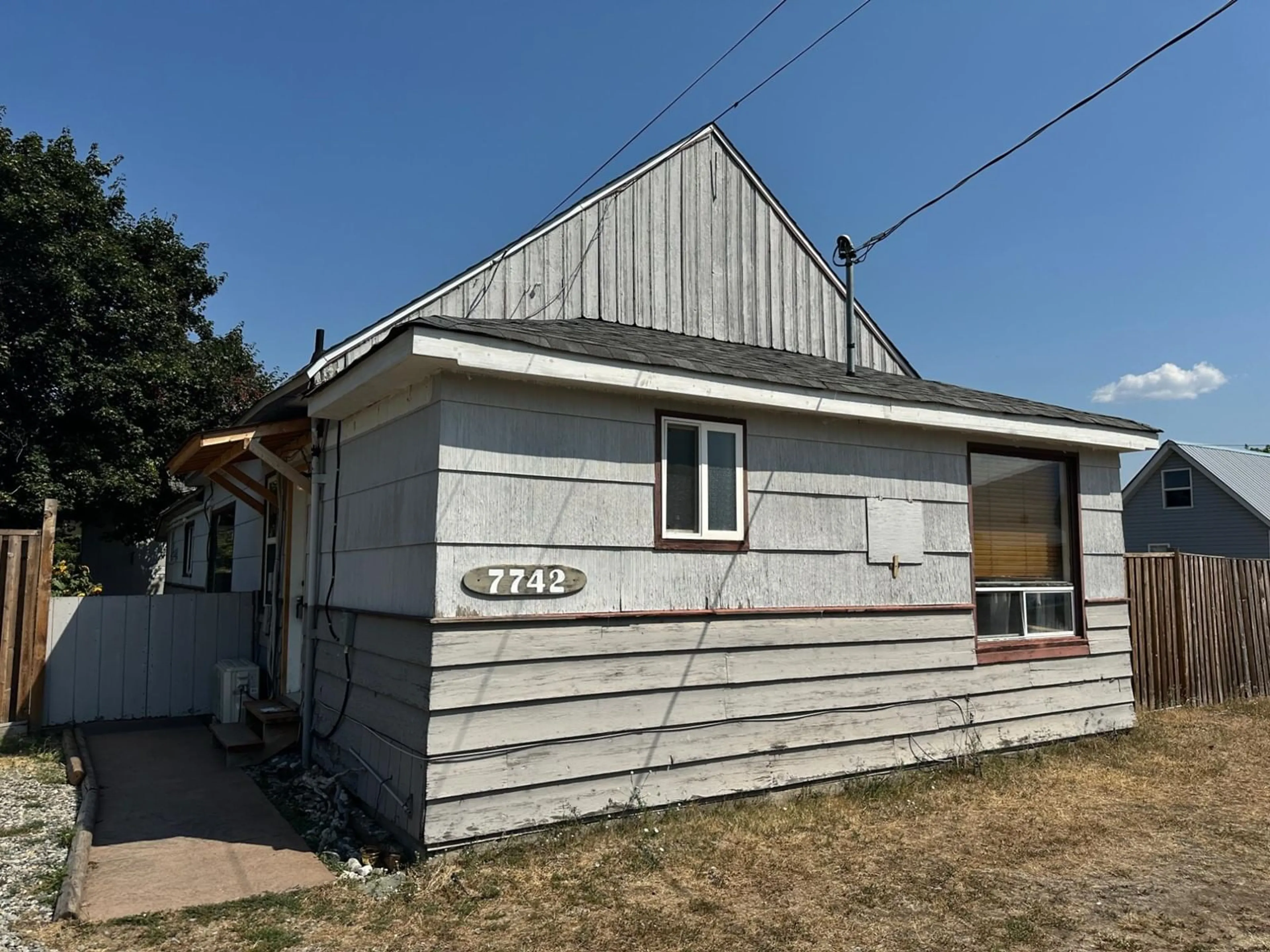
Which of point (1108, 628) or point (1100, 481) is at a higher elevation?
point (1100, 481)

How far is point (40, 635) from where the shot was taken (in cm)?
802

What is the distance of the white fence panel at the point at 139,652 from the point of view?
27.5 feet

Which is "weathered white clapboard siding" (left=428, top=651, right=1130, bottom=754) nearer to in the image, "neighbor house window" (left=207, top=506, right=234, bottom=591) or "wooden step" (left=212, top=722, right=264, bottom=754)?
"wooden step" (left=212, top=722, right=264, bottom=754)

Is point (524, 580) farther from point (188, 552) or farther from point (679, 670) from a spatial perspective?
point (188, 552)

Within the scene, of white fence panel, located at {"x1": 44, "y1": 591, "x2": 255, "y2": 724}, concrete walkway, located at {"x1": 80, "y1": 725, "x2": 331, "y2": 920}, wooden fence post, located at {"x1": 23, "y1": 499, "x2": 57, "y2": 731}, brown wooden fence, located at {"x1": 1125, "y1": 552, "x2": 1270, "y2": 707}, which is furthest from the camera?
brown wooden fence, located at {"x1": 1125, "y1": 552, "x2": 1270, "y2": 707}

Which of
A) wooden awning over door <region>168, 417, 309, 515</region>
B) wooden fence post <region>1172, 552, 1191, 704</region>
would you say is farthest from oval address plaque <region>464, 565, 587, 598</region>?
wooden fence post <region>1172, 552, 1191, 704</region>

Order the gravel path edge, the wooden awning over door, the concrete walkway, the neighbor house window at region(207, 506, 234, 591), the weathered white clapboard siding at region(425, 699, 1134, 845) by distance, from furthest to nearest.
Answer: the neighbor house window at region(207, 506, 234, 591) < the wooden awning over door < the weathered white clapboard siding at region(425, 699, 1134, 845) < the concrete walkway < the gravel path edge

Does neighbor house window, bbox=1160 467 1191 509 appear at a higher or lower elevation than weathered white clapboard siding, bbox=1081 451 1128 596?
higher

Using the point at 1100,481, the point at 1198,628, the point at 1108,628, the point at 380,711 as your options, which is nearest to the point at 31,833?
the point at 380,711

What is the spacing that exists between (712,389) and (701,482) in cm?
64

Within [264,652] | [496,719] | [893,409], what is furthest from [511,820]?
[264,652]

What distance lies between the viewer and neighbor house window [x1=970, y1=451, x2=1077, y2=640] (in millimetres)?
7477

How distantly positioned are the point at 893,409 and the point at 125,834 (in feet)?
19.4

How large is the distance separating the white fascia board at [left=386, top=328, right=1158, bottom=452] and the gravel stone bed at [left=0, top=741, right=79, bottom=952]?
333 cm
